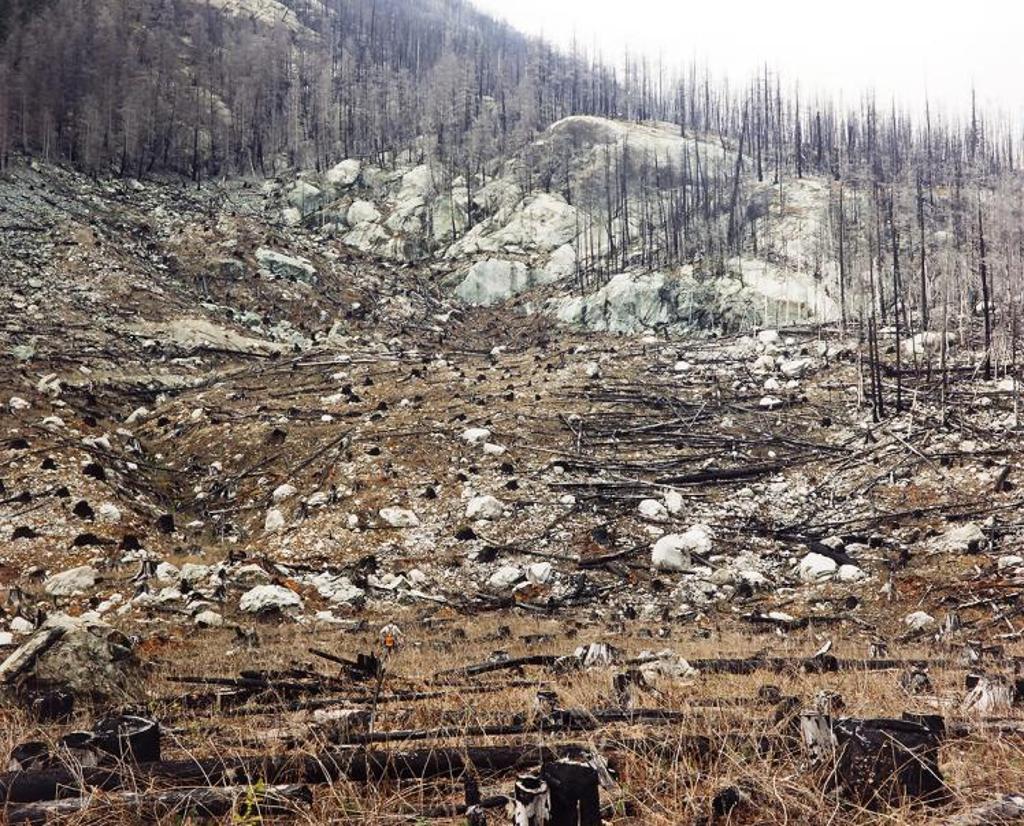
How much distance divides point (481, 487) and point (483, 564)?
10.4 feet

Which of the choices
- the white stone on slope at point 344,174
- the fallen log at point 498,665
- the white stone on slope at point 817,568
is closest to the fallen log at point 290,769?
the fallen log at point 498,665

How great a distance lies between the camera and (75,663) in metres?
6.61

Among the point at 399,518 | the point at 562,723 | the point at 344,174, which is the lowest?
the point at 399,518

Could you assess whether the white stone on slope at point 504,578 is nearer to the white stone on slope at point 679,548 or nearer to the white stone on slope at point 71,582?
the white stone on slope at point 679,548

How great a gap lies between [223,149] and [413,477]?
56947 millimetres

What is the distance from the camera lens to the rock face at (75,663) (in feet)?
21.0

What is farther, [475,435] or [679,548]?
[475,435]

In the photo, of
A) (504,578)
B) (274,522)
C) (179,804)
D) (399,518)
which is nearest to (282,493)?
(274,522)

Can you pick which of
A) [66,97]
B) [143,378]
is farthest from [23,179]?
[143,378]

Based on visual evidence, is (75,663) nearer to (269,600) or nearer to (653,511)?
(269,600)

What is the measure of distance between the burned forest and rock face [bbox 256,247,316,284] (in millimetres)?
301

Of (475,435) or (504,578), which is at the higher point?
(475,435)

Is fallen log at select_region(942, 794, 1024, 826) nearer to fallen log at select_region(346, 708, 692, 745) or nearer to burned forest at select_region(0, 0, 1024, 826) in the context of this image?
burned forest at select_region(0, 0, 1024, 826)

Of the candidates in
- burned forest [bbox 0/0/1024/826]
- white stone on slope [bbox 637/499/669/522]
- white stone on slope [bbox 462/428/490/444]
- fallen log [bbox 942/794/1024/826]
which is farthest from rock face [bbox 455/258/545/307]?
fallen log [bbox 942/794/1024/826]
